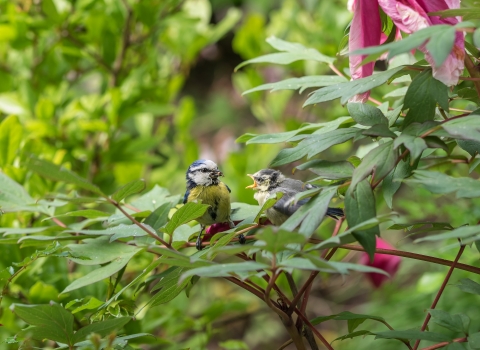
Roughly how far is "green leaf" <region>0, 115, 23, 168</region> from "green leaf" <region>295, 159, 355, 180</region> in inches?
25.1

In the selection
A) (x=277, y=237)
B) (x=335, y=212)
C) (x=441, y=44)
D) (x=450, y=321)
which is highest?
(x=441, y=44)

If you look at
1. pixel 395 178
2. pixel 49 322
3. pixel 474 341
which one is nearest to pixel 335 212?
pixel 395 178

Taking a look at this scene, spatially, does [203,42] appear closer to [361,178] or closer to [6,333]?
[6,333]

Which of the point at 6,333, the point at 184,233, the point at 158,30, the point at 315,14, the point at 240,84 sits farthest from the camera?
the point at 315,14

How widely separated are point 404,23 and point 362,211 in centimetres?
22

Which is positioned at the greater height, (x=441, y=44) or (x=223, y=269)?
(x=441, y=44)

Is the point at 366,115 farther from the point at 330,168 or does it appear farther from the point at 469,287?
the point at 469,287

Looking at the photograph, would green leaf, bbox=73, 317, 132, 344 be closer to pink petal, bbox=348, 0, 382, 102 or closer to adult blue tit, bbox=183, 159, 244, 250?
adult blue tit, bbox=183, 159, 244, 250

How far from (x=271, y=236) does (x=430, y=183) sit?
0.55 feet

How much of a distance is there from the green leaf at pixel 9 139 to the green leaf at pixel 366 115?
2.17 feet

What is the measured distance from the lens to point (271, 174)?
1.09 meters

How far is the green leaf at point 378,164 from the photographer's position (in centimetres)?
58

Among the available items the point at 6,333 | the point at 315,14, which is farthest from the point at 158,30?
the point at 6,333

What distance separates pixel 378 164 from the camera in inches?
23.4
